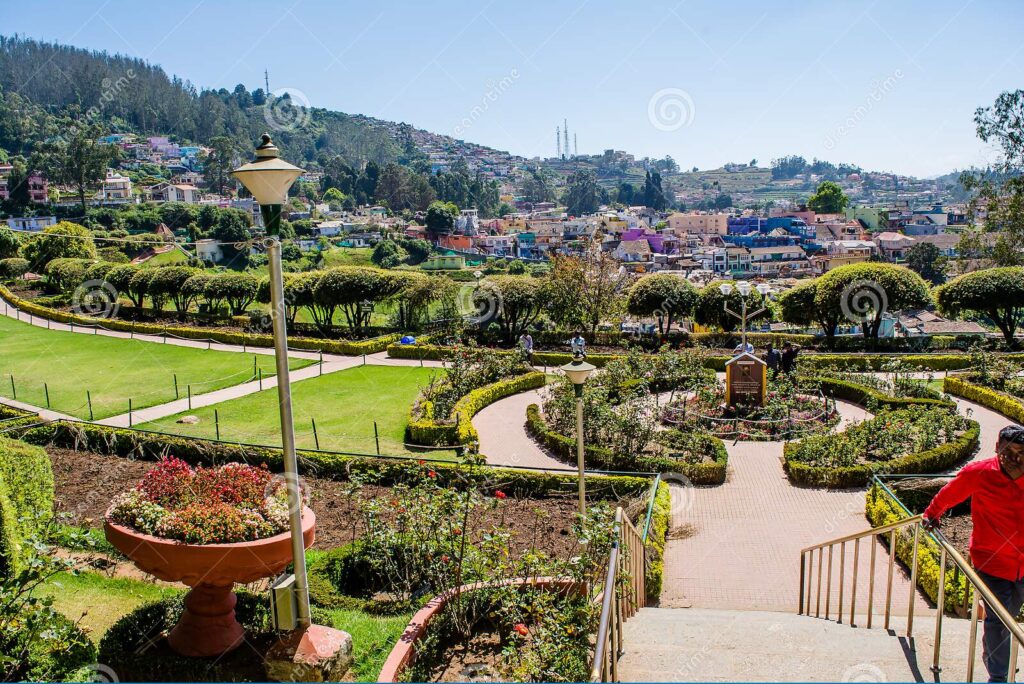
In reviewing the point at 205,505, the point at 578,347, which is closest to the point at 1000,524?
the point at 205,505

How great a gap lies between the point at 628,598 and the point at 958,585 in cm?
364

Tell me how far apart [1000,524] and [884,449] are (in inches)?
365

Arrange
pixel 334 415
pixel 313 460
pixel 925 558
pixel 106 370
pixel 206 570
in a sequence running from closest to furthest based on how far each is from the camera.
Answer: pixel 206 570 < pixel 925 558 < pixel 313 460 < pixel 334 415 < pixel 106 370

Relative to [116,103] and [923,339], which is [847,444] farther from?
[116,103]

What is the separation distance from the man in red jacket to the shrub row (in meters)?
12.0

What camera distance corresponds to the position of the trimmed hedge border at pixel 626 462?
1247 cm

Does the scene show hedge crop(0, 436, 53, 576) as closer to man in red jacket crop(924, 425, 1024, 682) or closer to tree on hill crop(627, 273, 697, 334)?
man in red jacket crop(924, 425, 1024, 682)

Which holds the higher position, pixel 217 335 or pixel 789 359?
pixel 217 335

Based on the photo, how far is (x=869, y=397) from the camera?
16.5m

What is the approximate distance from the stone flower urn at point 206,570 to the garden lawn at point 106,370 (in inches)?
528

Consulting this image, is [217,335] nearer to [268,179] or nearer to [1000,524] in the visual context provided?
[268,179]

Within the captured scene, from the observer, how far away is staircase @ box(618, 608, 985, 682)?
4500 mm

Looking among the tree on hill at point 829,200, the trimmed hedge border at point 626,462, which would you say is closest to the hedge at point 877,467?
the trimmed hedge border at point 626,462

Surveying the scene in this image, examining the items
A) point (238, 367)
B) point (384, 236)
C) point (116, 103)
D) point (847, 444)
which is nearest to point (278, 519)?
point (847, 444)
